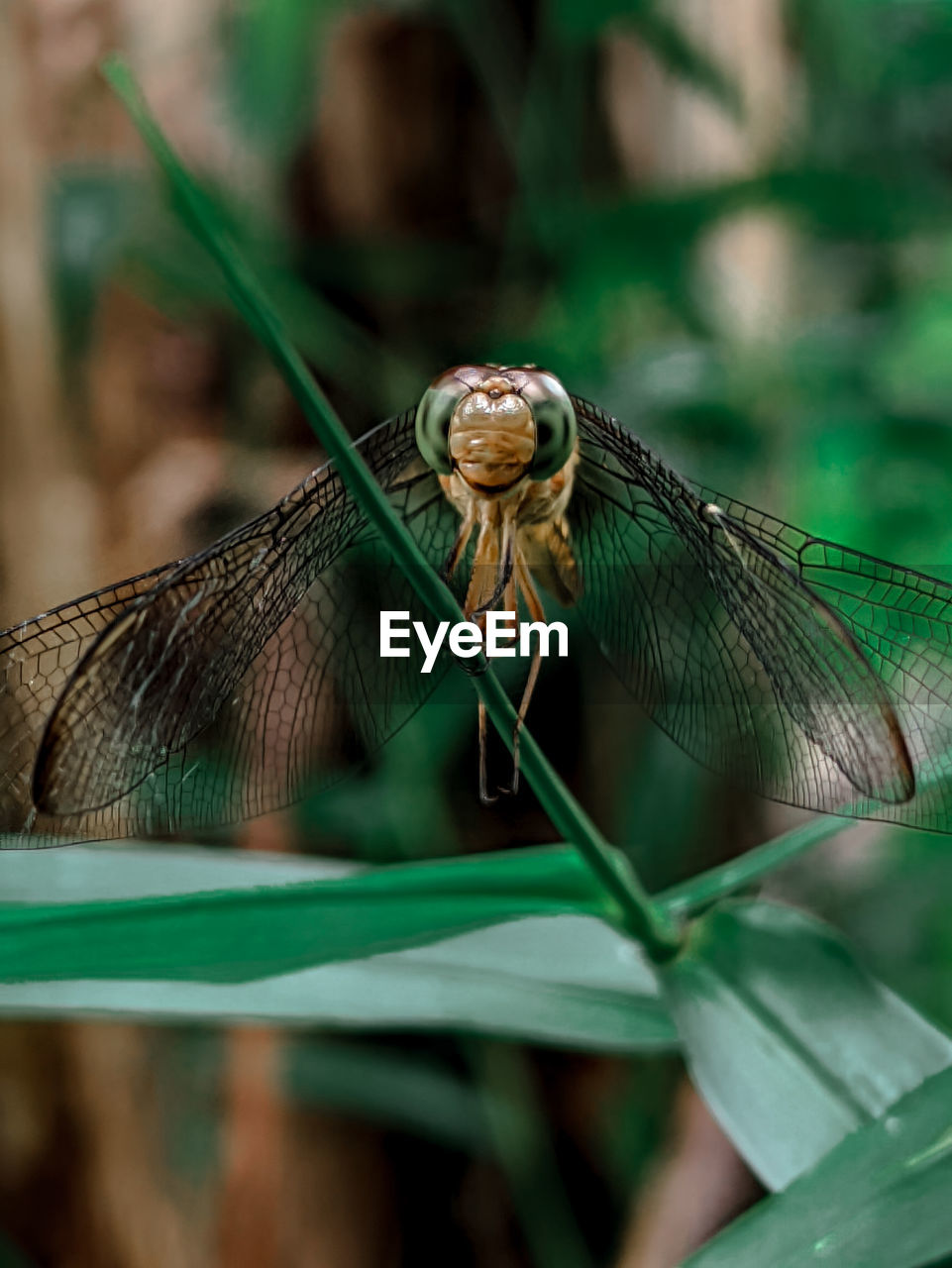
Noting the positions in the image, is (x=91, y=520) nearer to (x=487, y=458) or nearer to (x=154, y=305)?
(x=154, y=305)

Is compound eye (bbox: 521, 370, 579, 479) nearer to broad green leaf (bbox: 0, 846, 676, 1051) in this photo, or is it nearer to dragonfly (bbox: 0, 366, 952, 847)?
dragonfly (bbox: 0, 366, 952, 847)

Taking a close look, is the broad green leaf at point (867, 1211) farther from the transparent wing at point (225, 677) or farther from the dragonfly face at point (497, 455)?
the transparent wing at point (225, 677)

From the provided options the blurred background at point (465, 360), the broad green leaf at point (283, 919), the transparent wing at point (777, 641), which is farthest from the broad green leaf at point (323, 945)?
the blurred background at point (465, 360)

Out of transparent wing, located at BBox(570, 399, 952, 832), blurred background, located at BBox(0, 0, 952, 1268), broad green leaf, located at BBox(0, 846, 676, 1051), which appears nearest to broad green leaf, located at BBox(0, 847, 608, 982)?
broad green leaf, located at BBox(0, 846, 676, 1051)

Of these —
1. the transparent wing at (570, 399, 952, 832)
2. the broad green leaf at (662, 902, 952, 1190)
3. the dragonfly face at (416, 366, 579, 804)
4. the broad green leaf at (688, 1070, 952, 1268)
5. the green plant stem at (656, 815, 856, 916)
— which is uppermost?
the dragonfly face at (416, 366, 579, 804)

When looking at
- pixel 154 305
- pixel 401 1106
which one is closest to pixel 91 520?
pixel 154 305

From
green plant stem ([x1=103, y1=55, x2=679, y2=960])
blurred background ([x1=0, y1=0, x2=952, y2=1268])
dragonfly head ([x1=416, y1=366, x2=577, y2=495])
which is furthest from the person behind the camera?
blurred background ([x1=0, y1=0, x2=952, y2=1268])

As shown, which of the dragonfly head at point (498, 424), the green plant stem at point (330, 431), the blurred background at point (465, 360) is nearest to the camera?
the green plant stem at point (330, 431)
